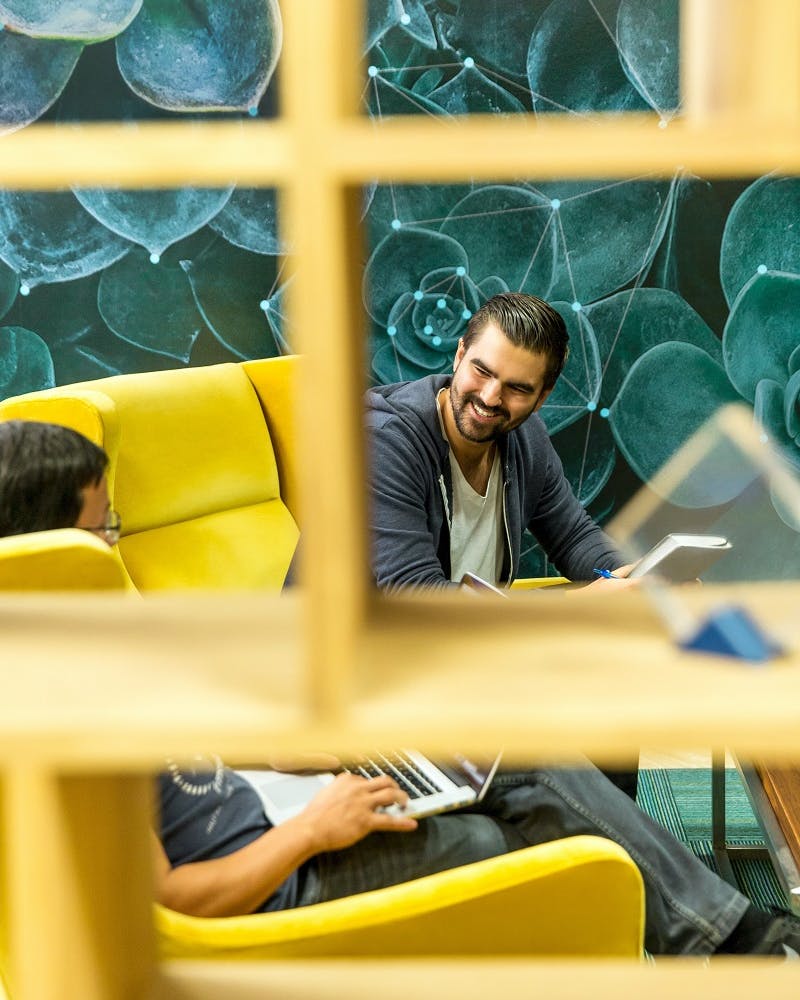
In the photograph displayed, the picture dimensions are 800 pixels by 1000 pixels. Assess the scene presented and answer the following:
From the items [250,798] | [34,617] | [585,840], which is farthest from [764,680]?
[250,798]

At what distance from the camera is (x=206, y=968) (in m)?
0.98

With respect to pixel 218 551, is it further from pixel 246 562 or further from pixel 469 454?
pixel 469 454

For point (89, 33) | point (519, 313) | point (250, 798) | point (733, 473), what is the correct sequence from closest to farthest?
1. point (733, 473)
2. point (250, 798)
3. point (519, 313)
4. point (89, 33)

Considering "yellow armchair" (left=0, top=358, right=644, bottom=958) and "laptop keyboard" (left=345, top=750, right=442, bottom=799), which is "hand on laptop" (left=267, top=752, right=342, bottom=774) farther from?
"yellow armchair" (left=0, top=358, right=644, bottom=958)

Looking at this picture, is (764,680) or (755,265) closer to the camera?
(764,680)

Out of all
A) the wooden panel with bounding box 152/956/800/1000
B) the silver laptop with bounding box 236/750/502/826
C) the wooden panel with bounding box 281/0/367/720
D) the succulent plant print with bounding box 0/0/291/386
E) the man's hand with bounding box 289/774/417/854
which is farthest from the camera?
the succulent plant print with bounding box 0/0/291/386

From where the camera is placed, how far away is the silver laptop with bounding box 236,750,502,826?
1.56 meters

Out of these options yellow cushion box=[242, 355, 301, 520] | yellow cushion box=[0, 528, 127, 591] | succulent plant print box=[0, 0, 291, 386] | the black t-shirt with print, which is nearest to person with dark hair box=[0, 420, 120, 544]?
the black t-shirt with print

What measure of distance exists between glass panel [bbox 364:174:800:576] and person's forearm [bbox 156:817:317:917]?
2.26 m

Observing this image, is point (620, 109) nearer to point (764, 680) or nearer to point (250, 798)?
point (250, 798)

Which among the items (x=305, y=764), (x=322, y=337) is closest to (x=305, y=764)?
(x=305, y=764)

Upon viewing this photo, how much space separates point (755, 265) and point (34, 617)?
3.14m

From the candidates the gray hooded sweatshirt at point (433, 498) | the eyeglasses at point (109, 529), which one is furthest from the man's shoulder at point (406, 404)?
the eyeglasses at point (109, 529)

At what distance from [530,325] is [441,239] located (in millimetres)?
1197
